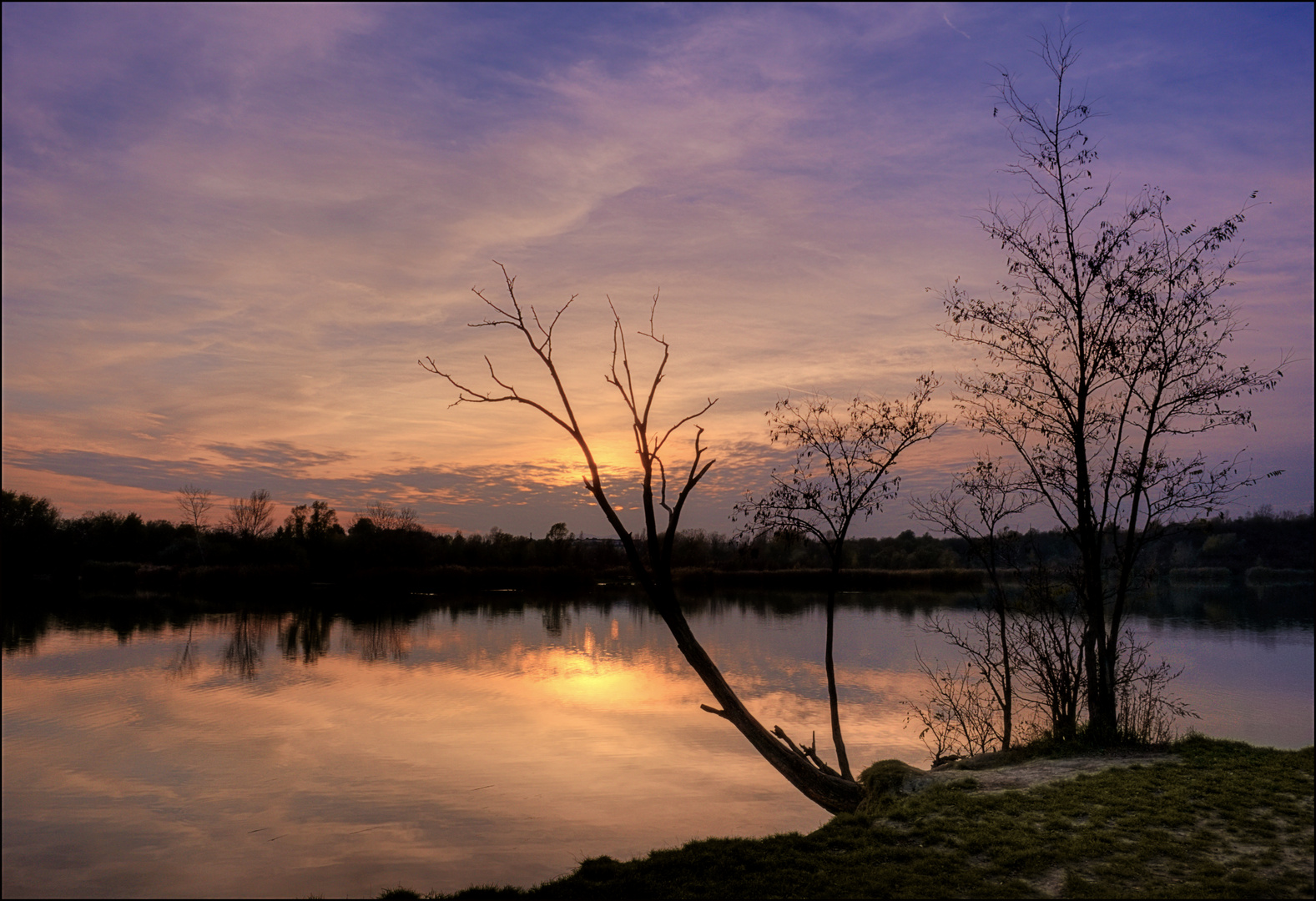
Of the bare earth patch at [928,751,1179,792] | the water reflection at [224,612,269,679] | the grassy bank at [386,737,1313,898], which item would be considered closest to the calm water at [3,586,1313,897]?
the water reflection at [224,612,269,679]

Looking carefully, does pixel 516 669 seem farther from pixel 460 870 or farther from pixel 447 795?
pixel 460 870

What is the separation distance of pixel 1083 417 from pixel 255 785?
12360 mm

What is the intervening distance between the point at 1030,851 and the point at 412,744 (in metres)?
Answer: 10.8

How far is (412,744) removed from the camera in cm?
1366

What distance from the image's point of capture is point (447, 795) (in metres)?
10.9

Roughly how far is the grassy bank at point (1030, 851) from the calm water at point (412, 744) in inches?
101

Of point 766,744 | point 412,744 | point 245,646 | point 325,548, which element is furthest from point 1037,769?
point 325,548

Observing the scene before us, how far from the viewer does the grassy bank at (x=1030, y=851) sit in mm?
5156

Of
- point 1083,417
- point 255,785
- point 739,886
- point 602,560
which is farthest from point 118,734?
point 602,560

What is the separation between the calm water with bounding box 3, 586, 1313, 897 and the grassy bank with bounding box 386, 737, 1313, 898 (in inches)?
101

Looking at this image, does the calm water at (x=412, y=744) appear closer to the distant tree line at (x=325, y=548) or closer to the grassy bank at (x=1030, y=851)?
the grassy bank at (x=1030, y=851)

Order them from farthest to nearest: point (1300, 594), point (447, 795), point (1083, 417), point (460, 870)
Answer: point (1300, 594) < point (447, 795) < point (1083, 417) < point (460, 870)

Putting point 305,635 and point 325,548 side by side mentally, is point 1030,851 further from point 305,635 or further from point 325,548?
point 325,548

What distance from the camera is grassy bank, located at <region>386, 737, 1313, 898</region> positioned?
516 centimetres
